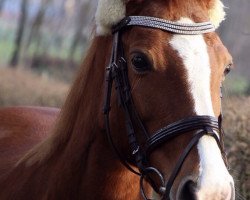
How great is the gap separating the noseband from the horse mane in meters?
0.15

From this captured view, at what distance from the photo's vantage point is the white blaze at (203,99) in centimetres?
303

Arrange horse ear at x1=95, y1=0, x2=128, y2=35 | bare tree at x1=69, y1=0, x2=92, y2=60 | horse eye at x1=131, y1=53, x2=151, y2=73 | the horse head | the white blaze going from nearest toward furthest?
the white blaze, the horse head, horse eye at x1=131, y1=53, x2=151, y2=73, horse ear at x1=95, y1=0, x2=128, y2=35, bare tree at x1=69, y1=0, x2=92, y2=60

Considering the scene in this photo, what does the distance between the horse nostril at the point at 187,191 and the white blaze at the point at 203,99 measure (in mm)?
55

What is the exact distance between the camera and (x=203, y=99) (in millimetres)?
3238

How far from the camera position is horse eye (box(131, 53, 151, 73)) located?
134 inches

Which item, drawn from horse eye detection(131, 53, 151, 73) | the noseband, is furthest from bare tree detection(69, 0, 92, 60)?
horse eye detection(131, 53, 151, 73)

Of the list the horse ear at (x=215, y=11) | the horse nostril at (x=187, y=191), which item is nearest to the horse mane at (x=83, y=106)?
the horse ear at (x=215, y=11)

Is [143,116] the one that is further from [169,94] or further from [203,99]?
[203,99]

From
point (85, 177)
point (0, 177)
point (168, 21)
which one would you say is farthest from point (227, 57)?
point (0, 177)

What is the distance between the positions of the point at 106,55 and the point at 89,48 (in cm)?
18

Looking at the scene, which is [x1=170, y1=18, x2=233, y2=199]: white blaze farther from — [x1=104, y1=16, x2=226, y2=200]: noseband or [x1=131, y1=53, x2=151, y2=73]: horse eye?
[x1=131, y1=53, x2=151, y2=73]: horse eye

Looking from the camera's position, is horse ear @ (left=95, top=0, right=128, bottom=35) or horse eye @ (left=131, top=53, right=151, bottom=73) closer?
horse eye @ (left=131, top=53, right=151, bottom=73)

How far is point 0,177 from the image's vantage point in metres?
4.59

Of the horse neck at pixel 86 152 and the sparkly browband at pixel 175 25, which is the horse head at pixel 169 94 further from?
the horse neck at pixel 86 152
